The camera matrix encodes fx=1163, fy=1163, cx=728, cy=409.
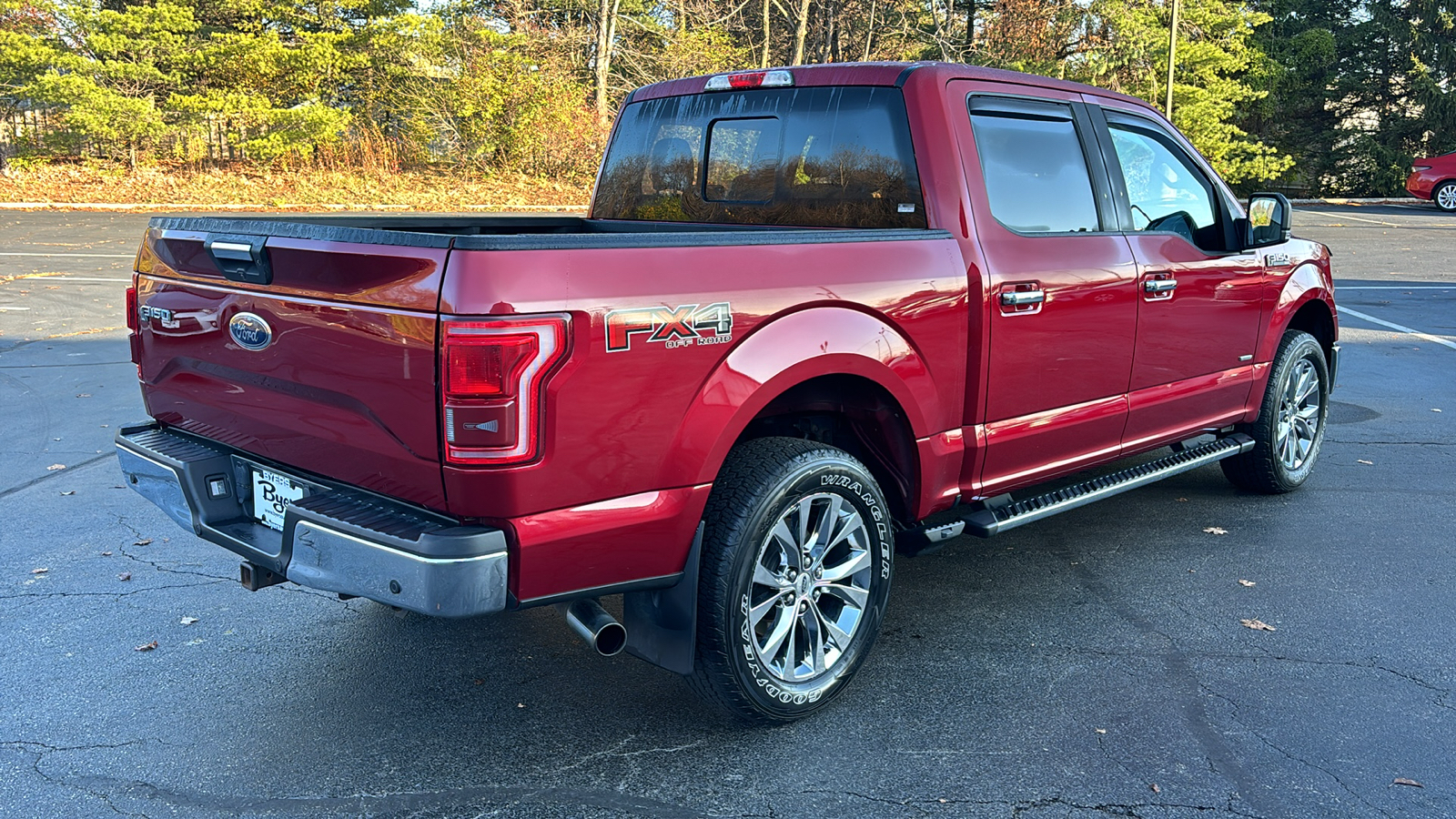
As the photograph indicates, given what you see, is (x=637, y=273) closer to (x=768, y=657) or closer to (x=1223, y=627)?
(x=768, y=657)

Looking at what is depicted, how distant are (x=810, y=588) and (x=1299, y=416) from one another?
3.72 metres

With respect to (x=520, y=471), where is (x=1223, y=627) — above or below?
below

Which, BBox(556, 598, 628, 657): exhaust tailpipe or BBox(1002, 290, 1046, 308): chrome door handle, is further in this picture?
BBox(1002, 290, 1046, 308): chrome door handle

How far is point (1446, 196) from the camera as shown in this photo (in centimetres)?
2725

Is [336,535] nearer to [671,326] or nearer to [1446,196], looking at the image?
[671,326]

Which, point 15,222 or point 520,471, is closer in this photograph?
point 520,471

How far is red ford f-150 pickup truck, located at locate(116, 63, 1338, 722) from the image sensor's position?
9.29 feet

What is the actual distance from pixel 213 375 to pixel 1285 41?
3538cm

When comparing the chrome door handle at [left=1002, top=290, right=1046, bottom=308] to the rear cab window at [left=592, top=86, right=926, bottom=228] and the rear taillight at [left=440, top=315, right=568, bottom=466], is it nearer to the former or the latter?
the rear cab window at [left=592, top=86, right=926, bottom=228]

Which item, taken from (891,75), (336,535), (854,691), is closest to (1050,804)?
(854,691)

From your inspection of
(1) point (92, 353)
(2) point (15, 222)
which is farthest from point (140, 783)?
(2) point (15, 222)

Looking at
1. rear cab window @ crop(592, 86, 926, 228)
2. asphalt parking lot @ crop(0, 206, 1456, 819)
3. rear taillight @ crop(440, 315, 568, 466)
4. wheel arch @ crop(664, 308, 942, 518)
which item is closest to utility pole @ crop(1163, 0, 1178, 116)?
asphalt parking lot @ crop(0, 206, 1456, 819)

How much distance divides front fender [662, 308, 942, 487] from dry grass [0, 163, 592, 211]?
23.1m

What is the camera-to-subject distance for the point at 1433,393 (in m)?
8.54
